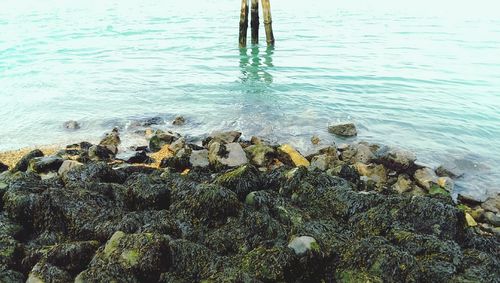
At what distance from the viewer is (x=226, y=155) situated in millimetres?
8844

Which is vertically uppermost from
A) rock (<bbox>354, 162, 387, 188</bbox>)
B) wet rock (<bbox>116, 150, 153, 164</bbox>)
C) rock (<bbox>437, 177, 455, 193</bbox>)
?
wet rock (<bbox>116, 150, 153, 164</bbox>)

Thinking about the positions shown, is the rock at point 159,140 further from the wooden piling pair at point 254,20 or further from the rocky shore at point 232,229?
the wooden piling pair at point 254,20

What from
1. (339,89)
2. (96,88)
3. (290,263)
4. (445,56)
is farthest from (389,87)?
(290,263)

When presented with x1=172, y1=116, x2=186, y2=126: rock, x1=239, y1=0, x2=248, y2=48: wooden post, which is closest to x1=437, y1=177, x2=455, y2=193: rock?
x1=172, y1=116, x2=186, y2=126: rock

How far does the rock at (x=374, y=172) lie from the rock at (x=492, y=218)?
6.37 ft

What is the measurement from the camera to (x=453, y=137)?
11.9 meters

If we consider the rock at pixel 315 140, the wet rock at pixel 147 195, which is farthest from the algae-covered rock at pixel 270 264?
the rock at pixel 315 140

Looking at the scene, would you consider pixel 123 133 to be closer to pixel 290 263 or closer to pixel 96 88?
pixel 96 88

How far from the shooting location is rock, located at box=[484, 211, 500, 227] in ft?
23.9

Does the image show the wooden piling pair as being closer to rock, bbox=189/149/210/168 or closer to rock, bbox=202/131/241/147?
rock, bbox=202/131/241/147

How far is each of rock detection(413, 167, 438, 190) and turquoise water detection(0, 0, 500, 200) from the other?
2.79ft

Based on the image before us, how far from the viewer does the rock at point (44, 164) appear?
7.92m

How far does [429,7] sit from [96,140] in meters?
45.4

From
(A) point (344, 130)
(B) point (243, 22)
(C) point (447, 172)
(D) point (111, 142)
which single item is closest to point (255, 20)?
(B) point (243, 22)
